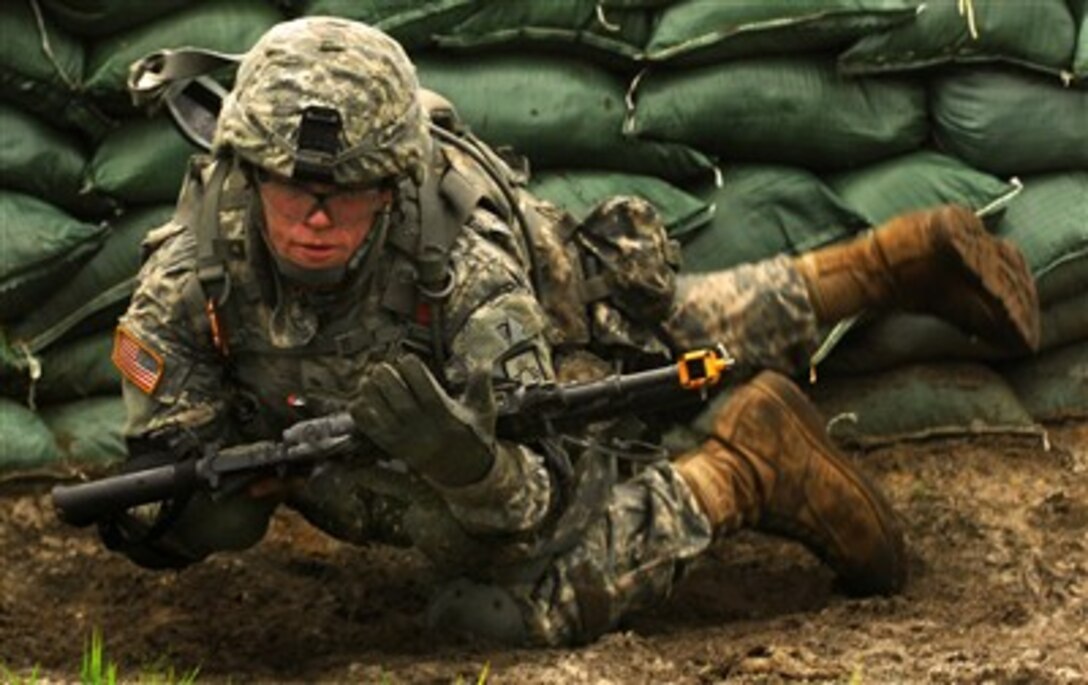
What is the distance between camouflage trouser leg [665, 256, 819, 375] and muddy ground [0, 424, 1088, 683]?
48cm

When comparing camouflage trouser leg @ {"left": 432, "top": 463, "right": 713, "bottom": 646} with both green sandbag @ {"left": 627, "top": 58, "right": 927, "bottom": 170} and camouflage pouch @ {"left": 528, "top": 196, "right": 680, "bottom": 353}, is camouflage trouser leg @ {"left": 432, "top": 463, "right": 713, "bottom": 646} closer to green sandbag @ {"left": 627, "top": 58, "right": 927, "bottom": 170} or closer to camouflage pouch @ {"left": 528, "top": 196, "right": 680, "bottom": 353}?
camouflage pouch @ {"left": 528, "top": 196, "right": 680, "bottom": 353}

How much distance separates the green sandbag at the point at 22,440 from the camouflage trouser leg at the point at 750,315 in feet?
4.44

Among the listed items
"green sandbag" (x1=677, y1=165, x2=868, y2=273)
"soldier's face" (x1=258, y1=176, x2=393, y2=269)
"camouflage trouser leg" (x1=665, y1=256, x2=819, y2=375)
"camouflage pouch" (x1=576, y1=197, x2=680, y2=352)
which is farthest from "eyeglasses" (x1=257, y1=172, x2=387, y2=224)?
"green sandbag" (x1=677, y1=165, x2=868, y2=273)

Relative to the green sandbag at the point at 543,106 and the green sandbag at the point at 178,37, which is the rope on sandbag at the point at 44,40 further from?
the green sandbag at the point at 543,106

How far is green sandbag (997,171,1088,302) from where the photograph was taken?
5.91 meters

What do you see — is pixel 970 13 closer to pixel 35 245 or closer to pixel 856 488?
pixel 856 488

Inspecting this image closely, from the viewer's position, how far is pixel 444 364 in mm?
4797

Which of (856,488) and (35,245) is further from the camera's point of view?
(35,245)

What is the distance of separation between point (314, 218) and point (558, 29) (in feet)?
4.03

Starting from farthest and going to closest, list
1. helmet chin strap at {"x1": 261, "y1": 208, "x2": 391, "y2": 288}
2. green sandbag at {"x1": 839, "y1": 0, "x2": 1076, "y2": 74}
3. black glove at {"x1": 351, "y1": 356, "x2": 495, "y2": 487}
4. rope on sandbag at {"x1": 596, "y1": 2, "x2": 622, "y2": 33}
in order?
1. green sandbag at {"x1": 839, "y1": 0, "x2": 1076, "y2": 74}
2. rope on sandbag at {"x1": 596, "y1": 2, "x2": 622, "y2": 33}
3. helmet chin strap at {"x1": 261, "y1": 208, "x2": 391, "y2": 288}
4. black glove at {"x1": 351, "y1": 356, "x2": 495, "y2": 487}

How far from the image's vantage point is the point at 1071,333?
607 centimetres

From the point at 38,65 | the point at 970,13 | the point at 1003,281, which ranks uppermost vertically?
the point at 970,13

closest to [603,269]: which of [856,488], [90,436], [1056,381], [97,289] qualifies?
[856,488]

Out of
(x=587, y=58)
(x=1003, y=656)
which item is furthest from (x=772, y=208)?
(x=1003, y=656)
